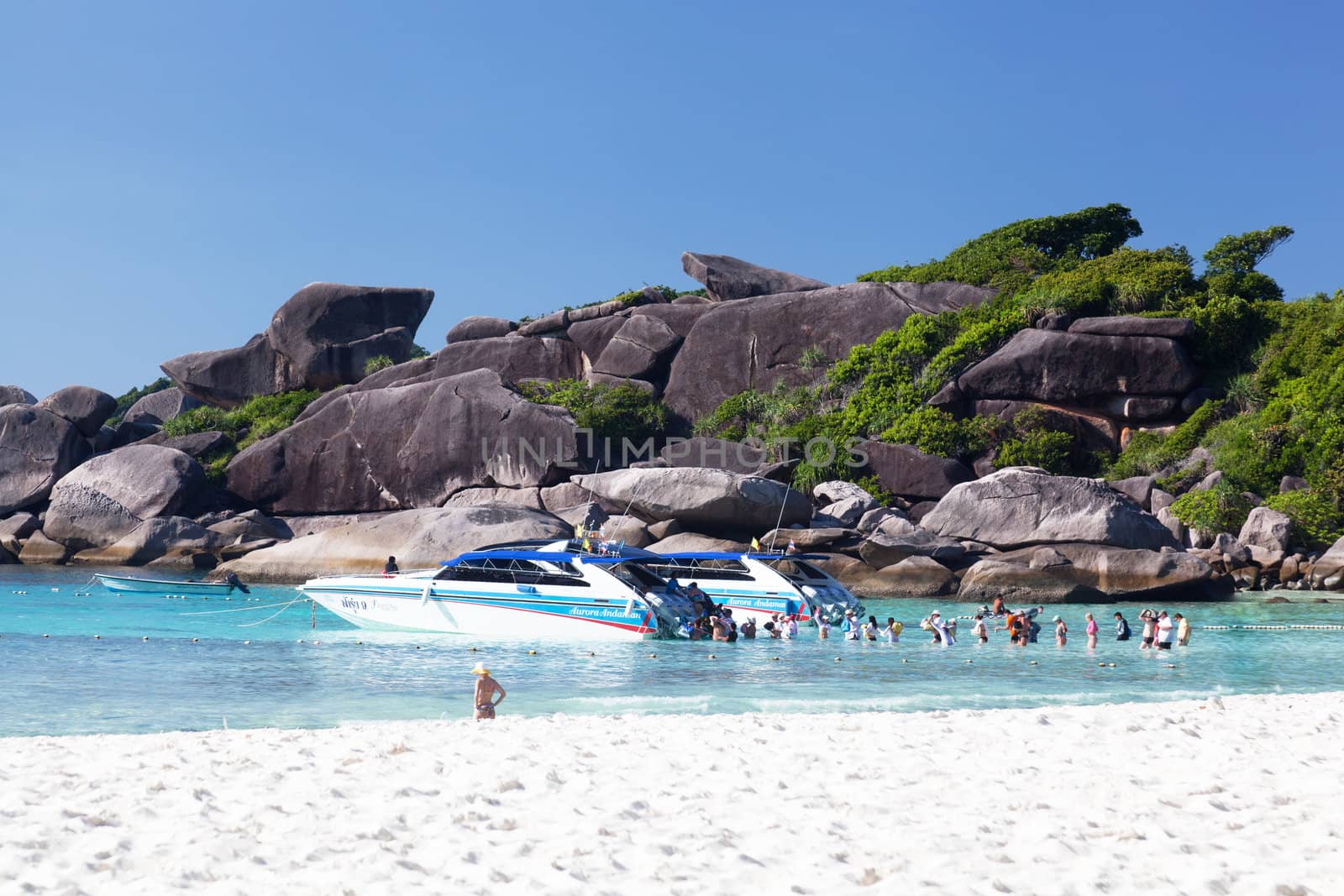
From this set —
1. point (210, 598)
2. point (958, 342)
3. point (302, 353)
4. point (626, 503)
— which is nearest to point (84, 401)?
point (302, 353)

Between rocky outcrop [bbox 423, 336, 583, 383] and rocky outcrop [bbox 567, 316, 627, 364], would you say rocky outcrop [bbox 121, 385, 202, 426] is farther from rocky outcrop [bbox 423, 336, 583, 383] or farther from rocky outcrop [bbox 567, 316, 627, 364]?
rocky outcrop [bbox 567, 316, 627, 364]

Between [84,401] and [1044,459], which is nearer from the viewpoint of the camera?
[1044,459]

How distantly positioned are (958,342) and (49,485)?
134ft

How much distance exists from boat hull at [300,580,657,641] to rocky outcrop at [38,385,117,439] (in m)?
31.8

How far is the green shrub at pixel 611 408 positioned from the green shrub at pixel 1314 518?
83.3 ft

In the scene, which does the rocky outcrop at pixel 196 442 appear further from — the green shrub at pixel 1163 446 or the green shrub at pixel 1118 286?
the green shrub at pixel 1163 446

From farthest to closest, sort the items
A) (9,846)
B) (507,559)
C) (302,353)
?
(302,353) < (507,559) < (9,846)

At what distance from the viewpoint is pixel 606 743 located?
10.5 meters

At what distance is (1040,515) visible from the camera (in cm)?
3378

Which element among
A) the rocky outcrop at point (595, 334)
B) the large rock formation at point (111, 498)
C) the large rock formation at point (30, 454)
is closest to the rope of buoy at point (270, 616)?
the large rock formation at point (111, 498)

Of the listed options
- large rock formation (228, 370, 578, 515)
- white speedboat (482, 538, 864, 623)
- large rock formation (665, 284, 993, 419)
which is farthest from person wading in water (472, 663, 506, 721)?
large rock formation (665, 284, 993, 419)

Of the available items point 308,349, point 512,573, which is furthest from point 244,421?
point 512,573

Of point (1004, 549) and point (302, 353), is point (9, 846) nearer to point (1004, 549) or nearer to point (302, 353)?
point (1004, 549)

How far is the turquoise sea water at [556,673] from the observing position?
1523 cm
